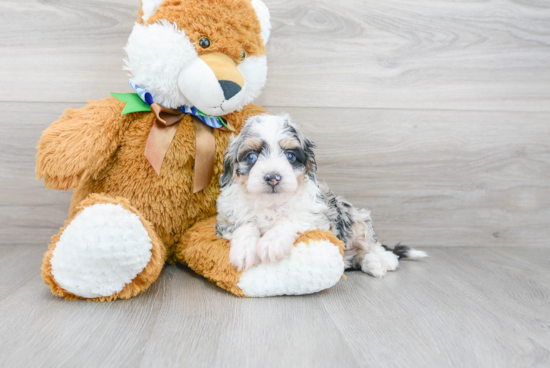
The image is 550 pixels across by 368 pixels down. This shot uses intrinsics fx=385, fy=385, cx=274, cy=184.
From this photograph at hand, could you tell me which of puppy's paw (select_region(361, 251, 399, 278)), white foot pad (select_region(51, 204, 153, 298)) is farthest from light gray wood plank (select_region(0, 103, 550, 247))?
white foot pad (select_region(51, 204, 153, 298))

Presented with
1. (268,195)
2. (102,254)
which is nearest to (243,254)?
(268,195)

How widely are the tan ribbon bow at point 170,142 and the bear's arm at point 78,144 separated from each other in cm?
15

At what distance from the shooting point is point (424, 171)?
7.13 ft

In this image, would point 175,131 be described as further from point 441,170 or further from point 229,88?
point 441,170

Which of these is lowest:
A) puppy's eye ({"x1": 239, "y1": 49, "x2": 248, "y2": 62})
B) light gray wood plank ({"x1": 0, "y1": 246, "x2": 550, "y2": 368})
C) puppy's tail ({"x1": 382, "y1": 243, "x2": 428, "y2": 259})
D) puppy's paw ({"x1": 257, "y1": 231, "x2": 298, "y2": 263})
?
puppy's tail ({"x1": 382, "y1": 243, "x2": 428, "y2": 259})

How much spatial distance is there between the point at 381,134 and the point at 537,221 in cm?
109

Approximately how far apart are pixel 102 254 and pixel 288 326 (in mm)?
638

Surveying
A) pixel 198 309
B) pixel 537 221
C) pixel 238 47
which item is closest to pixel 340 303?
pixel 198 309

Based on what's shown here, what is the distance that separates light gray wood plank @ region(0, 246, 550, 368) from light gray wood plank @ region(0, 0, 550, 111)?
3.22 feet

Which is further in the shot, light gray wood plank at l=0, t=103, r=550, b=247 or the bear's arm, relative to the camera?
light gray wood plank at l=0, t=103, r=550, b=247

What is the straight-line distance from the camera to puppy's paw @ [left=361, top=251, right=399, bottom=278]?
1.73m

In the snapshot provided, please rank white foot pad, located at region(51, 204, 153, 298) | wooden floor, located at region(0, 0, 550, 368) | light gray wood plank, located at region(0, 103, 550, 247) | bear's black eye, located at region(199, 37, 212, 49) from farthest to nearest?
1. light gray wood plank, located at region(0, 103, 550, 247)
2. wooden floor, located at region(0, 0, 550, 368)
3. bear's black eye, located at region(199, 37, 212, 49)
4. white foot pad, located at region(51, 204, 153, 298)

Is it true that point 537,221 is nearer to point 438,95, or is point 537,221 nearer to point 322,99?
point 438,95

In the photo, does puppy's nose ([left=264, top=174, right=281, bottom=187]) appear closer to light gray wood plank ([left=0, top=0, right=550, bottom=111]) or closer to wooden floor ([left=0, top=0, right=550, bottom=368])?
wooden floor ([left=0, top=0, right=550, bottom=368])
